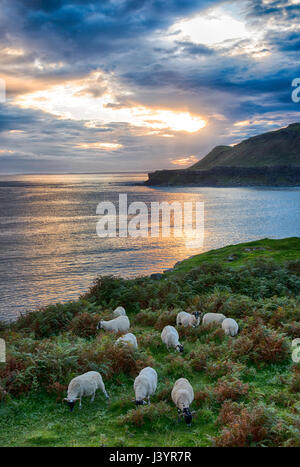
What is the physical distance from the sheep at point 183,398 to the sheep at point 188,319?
622 cm

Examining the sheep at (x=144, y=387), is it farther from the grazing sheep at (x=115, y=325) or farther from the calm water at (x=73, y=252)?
the calm water at (x=73, y=252)

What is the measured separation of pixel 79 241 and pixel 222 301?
53597 mm

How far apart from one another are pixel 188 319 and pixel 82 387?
24.2ft

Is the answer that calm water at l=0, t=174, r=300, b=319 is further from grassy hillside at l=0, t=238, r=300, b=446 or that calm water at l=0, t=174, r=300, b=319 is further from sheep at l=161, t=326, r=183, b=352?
sheep at l=161, t=326, r=183, b=352

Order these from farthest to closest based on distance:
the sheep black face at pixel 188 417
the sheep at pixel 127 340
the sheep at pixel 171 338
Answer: the sheep at pixel 171 338 < the sheep at pixel 127 340 < the sheep black face at pixel 188 417

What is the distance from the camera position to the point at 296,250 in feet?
127

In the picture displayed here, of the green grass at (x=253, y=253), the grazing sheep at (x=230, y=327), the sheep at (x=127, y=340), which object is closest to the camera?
the sheep at (x=127, y=340)

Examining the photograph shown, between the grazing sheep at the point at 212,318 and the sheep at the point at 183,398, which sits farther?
the grazing sheep at the point at 212,318

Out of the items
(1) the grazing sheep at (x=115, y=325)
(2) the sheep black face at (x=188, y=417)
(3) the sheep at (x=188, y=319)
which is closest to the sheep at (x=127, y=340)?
(1) the grazing sheep at (x=115, y=325)

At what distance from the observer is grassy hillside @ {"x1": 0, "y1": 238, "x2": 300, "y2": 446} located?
834 centimetres

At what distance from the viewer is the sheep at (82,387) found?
32.9 ft

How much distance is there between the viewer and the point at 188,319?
54.2 feet
